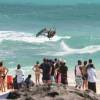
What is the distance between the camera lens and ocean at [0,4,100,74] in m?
44.9

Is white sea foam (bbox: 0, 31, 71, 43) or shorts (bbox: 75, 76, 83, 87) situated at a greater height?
white sea foam (bbox: 0, 31, 71, 43)

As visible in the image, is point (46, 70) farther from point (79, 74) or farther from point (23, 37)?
point (23, 37)

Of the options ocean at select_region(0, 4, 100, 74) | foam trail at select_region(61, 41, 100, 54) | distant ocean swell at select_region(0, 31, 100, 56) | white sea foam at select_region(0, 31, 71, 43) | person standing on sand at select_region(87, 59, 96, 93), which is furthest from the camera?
white sea foam at select_region(0, 31, 71, 43)

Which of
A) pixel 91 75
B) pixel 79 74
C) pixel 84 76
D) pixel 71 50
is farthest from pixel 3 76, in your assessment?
pixel 71 50

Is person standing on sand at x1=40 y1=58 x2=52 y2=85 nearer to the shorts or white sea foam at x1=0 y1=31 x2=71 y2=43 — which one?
the shorts

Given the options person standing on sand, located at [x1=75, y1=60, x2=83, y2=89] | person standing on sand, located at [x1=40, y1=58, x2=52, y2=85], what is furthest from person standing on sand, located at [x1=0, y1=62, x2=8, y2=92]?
person standing on sand, located at [x1=75, y1=60, x2=83, y2=89]

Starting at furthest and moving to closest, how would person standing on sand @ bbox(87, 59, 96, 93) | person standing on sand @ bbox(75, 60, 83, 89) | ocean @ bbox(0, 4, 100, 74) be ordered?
ocean @ bbox(0, 4, 100, 74), person standing on sand @ bbox(75, 60, 83, 89), person standing on sand @ bbox(87, 59, 96, 93)

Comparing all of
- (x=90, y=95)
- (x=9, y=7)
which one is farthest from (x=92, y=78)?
(x=9, y=7)

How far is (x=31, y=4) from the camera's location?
102m

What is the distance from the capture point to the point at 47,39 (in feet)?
176

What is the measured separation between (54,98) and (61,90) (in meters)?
0.50

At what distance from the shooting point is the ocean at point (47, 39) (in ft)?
147

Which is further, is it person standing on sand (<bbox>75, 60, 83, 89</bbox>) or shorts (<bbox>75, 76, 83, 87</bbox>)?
shorts (<bbox>75, 76, 83, 87</bbox>)

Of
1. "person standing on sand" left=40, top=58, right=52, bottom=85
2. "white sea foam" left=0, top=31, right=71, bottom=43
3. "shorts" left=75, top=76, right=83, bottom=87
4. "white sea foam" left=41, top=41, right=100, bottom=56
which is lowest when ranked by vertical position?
"shorts" left=75, top=76, right=83, bottom=87
